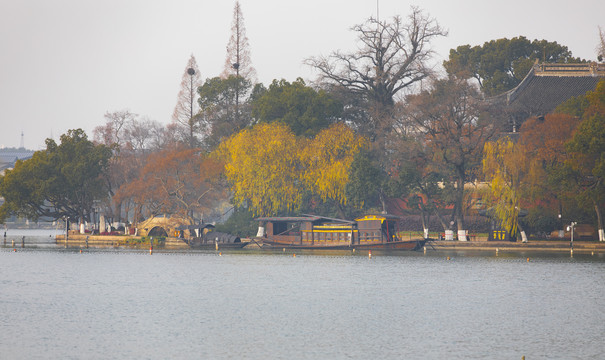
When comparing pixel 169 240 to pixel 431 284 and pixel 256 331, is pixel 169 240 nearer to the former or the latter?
pixel 431 284

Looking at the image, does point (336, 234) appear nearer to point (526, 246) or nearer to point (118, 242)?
point (526, 246)

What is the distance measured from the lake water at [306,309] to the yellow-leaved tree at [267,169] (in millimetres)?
18949

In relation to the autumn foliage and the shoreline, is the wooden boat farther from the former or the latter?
the autumn foliage

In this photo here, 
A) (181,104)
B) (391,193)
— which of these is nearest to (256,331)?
(391,193)

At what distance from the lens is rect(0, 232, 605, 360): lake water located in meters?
31.6

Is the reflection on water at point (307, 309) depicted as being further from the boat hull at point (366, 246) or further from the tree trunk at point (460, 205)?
the tree trunk at point (460, 205)

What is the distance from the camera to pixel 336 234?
84.0m

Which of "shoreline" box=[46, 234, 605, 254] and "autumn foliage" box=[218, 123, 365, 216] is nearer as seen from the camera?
"shoreline" box=[46, 234, 605, 254]

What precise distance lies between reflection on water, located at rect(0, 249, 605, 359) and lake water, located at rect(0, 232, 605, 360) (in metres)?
0.08

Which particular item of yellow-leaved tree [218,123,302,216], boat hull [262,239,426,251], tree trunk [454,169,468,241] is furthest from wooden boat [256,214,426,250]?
tree trunk [454,169,468,241]

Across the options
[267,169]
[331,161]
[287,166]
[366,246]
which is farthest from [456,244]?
[267,169]

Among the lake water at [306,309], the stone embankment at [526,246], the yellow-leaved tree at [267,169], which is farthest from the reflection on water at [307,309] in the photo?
the yellow-leaved tree at [267,169]

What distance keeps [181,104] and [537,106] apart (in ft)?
173

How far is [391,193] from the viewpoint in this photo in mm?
87125
